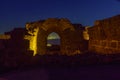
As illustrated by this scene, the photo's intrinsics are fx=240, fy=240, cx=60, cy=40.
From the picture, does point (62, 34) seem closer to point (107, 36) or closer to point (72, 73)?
point (107, 36)

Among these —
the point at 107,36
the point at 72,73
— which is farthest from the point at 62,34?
the point at 72,73

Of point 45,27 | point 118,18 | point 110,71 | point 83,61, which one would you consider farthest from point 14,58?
point 45,27

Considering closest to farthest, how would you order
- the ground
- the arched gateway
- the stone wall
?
the ground → the stone wall → the arched gateway

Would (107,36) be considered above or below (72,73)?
above

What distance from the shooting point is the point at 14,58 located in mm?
5133

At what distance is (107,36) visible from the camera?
25.0ft

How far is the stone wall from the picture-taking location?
23.2 ft

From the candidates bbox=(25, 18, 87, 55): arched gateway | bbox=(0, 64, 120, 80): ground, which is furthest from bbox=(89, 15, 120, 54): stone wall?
bbox=(25, 18, 87, 55): arched gateway

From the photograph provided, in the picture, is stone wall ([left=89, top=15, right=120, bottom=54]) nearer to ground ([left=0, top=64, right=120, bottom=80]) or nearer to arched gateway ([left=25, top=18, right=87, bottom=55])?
ground ([left=0, top=64, right=120, bottom=80])

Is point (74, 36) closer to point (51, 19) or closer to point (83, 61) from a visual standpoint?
point (51, 19)

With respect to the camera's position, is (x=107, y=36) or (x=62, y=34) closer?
(x=107, y=36)

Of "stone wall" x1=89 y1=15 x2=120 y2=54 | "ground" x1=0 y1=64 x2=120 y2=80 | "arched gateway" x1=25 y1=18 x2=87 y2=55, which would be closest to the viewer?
"ground" x1=0 y1=64 x2=120 y2=80

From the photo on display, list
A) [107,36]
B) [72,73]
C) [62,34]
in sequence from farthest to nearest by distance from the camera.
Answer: [62,34]
[107,36]
[72,73]

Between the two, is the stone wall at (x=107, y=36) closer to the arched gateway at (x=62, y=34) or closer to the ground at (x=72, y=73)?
the ground at (x=72, y=73)
